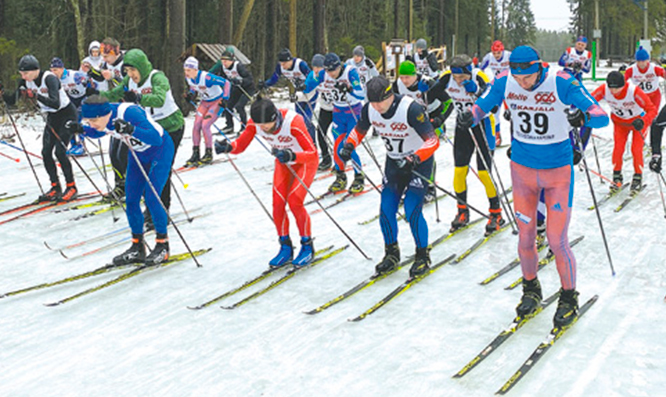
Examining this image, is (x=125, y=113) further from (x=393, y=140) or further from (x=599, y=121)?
(x=599, y=121)

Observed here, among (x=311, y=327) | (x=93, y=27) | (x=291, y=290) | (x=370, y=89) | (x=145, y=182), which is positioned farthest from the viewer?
(x=93, y=27)

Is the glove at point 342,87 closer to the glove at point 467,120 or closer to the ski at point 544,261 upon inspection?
the ski at point 544,261

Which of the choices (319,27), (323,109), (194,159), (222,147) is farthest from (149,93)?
(319,27)

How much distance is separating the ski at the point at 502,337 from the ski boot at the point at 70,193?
6.48m

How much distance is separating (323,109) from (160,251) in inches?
180

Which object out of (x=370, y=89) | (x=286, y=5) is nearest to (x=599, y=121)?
(x=370, y=89)

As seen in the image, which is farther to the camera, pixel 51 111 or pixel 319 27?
pixel 319 27

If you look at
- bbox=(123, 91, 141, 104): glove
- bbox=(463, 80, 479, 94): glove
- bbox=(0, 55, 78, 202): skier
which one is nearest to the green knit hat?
bbox=(463, 80, 479, 94): glove

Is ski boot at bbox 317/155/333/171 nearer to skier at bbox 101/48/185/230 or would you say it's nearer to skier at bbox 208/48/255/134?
skier at bbox 208/48/255/134

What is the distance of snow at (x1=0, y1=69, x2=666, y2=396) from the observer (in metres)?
3.91

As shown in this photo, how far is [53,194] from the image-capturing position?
351 inches

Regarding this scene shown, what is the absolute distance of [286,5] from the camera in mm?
28828

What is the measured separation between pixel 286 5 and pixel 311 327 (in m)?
25.8

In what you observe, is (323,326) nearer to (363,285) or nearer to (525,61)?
(363,285)
